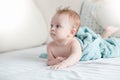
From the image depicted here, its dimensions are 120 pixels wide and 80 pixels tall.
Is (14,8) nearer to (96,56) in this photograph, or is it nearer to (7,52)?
(7,52)

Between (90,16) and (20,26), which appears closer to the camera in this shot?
(20,26)

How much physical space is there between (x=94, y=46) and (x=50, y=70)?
29 centimetres

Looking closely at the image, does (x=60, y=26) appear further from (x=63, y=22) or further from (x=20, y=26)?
(x=20, y=26)

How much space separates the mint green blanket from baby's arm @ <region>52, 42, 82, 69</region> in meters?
0.05

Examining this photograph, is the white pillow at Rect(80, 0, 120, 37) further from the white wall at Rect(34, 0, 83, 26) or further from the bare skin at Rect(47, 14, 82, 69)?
the bare skin at Rect(47, 14, 82, 69)

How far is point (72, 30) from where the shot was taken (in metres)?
1.29

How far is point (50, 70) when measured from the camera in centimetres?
116

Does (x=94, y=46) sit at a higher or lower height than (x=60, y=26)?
lower

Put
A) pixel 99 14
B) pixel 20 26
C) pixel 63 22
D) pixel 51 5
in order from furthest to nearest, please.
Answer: pixel 51 5, pixel 99 14, pixel 20 26, pixel 63 22

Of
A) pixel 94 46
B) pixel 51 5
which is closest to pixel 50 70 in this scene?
pixel 94 46

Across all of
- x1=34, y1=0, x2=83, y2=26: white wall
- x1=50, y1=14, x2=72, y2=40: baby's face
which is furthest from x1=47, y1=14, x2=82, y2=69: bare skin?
x1=34, y1=0, x2=83, y2=26: white wall

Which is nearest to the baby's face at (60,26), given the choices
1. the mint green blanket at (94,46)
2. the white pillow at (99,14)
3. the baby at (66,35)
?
the baby at (66,35)

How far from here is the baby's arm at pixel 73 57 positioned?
119 cm

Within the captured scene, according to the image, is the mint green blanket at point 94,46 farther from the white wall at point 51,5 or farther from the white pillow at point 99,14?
the white wall at point 51,5
